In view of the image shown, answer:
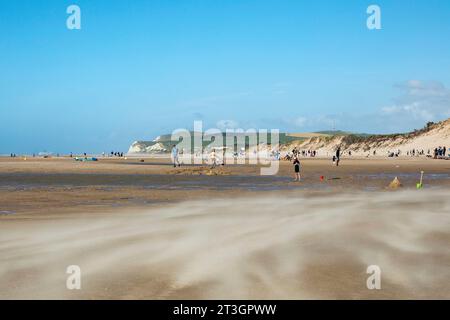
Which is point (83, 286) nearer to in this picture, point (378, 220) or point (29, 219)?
point (29, 219)

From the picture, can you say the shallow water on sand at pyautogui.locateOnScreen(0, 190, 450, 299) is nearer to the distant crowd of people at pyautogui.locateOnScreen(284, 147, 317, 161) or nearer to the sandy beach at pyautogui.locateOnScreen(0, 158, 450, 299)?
the sandy beach at pyautogui.locateOnScreen(0, 158, 450, 299)

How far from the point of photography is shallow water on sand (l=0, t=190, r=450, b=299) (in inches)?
275

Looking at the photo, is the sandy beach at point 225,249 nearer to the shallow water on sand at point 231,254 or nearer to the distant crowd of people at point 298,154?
the shallow water on sand at point 231,254

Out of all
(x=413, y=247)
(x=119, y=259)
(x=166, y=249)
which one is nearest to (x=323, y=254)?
(x=413, y=247)

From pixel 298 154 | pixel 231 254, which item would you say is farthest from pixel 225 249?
pixel 298 154

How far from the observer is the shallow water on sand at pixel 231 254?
6992mm

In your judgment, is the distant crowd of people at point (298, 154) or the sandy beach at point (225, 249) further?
the distant crowd of people at point (298, 154)

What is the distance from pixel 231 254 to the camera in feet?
29.9

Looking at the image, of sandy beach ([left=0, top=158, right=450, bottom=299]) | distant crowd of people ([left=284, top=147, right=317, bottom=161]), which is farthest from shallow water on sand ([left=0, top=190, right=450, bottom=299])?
distant crowd of people ([left=284, top=147, right=317, bottom=161])

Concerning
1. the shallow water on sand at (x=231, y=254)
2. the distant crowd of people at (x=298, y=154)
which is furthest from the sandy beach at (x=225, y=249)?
the distant crowd of people at (x=298, y=154)

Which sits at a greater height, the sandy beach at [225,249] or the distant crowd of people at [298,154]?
the distant crowd of people at [298,154]

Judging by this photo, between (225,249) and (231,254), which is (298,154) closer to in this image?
(225,249)

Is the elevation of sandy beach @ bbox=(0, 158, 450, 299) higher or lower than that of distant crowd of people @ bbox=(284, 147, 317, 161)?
lower
